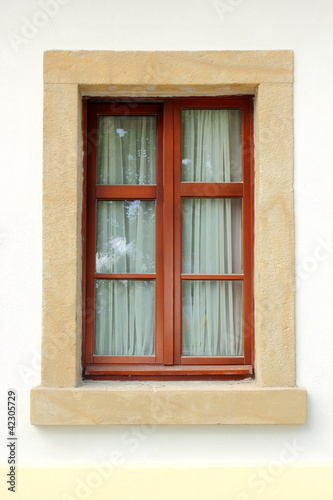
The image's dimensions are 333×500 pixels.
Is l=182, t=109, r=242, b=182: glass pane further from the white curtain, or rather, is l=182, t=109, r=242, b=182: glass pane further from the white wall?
the white wall

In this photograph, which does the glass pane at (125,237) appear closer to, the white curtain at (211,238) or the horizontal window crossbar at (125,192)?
the horizontal window crossbar at (125,192)

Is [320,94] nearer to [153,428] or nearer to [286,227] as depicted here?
[286,227]

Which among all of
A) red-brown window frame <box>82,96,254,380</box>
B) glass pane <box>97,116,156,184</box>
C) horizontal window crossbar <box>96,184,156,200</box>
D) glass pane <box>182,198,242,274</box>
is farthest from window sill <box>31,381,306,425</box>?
glass pane <box>97,116,156,184</box>

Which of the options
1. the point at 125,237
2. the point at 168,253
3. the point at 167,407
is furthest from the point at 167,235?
the point at 167,407

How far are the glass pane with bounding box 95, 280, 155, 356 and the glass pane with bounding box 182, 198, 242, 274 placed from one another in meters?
0.35

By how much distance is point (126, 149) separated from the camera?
4.11 metres

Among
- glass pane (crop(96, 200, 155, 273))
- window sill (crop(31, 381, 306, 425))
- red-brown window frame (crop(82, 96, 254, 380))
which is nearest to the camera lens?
window sill (crop(31, 381, 306, 425))

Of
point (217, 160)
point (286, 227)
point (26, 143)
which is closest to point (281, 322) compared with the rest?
point (286, 227)

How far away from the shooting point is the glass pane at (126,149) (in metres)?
4.08

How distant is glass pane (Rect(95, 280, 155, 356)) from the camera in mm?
4016

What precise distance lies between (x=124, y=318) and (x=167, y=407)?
686mm

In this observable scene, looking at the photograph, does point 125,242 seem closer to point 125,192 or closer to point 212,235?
point 125,192

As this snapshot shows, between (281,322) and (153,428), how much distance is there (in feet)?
3.47

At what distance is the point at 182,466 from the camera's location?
374 cm
